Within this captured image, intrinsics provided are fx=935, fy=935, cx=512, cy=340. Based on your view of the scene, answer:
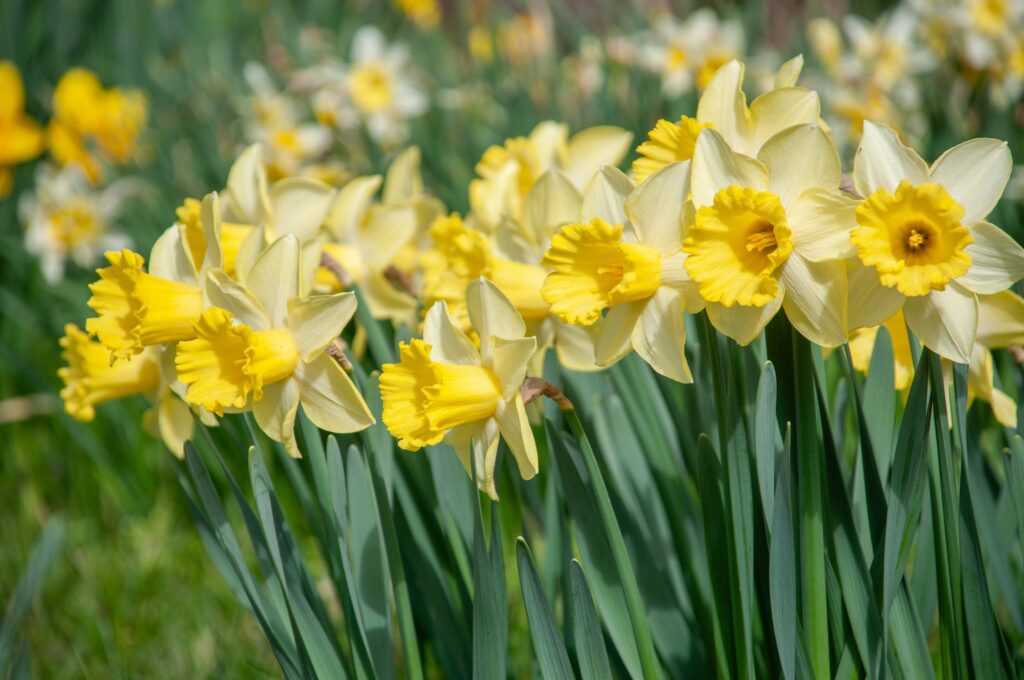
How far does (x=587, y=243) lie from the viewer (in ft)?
3.01

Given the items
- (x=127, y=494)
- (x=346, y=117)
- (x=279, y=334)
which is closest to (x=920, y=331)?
(x=279, y=334)

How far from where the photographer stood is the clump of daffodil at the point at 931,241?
0.79 metres

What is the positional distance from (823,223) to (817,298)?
7 cm

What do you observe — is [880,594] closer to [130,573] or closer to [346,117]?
[130,573]

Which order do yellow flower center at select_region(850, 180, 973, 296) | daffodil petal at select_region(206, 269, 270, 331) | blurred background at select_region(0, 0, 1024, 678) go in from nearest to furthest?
yellow flower center at select_region(850, 180, 973, 296) < daffodil petal at select_region(206, 269, 270, 331) < blurred background at select_region(0, 0, 1024, 678)

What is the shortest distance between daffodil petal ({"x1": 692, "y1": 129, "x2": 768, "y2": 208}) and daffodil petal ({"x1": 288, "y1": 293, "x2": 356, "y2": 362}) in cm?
36

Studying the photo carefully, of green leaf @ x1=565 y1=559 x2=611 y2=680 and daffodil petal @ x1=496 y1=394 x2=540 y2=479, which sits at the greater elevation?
daffodil petal @ x1=496 y1=394 x2=540 y2=479

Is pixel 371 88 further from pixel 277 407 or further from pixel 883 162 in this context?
pixel 883 162

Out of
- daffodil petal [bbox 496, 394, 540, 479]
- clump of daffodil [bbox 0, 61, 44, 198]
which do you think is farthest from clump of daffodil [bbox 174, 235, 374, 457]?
clump of daffodil [bbox 0, 61, 44, 198]

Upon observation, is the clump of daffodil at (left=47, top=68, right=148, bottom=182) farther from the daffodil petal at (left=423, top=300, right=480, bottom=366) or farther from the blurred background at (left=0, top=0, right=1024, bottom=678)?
the daffodil petal at (left=423, top=300, right=480, bottom=366)

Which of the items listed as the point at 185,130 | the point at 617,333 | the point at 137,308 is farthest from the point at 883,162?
the point at 185,130

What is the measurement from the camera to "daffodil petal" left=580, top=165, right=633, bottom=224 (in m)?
0.95

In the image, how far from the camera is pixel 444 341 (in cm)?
98

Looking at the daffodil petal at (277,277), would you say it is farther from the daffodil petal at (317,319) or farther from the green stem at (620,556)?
the green stem at (620,556)
